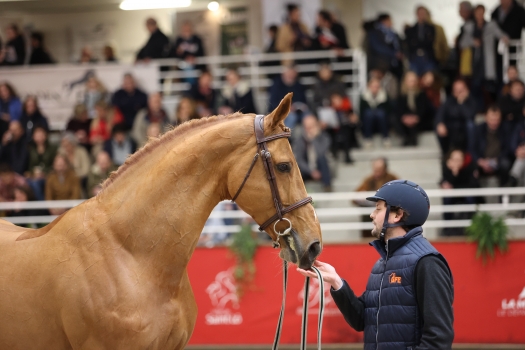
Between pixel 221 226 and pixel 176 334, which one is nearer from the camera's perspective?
pixel 176 334

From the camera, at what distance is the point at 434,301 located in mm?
3225

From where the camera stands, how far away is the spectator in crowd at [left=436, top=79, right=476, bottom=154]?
9.99 m

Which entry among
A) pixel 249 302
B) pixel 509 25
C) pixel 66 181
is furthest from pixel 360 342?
pixel 509 25

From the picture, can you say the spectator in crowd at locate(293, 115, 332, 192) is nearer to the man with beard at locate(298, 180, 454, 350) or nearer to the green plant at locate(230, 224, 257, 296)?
the green plant at locate(230, 224, 257, 296)

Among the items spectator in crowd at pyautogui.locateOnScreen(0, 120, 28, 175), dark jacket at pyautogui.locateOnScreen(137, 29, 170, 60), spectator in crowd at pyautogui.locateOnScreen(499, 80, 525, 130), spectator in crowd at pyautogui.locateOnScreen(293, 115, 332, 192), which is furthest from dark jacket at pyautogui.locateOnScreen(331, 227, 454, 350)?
dark jacket at pyautogui.locateOnScreen(137, 29, 170, 60)

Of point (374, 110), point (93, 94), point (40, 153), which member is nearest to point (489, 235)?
point (374, 110)

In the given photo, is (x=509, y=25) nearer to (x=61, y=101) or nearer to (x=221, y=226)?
(x=221, y=226)

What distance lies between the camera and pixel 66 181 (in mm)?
9883

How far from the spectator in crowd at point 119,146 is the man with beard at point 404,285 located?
7.50 m

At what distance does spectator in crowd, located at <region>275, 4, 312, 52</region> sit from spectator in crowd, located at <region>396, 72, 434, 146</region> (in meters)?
2.27

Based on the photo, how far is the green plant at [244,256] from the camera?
8.24m

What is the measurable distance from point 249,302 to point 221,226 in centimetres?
123

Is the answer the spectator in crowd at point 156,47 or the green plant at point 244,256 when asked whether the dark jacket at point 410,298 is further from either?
the spectator in crowd at point 156,47

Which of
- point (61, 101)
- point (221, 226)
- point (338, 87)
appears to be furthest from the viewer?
point (61, 101)
